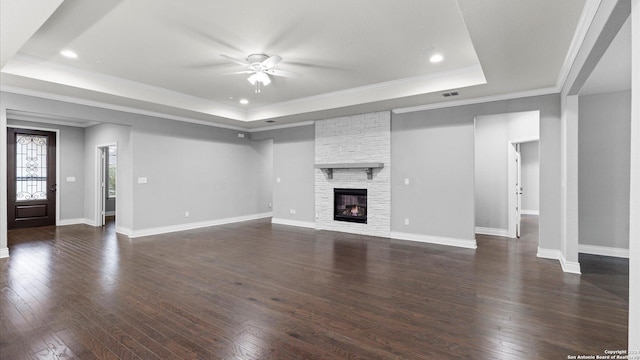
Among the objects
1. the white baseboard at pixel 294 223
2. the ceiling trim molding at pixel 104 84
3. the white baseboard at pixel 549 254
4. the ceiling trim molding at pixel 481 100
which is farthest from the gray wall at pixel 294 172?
the white baseboard at pixel 549 254

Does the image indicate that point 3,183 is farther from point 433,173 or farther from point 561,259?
point 561,259

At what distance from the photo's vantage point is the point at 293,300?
320cm

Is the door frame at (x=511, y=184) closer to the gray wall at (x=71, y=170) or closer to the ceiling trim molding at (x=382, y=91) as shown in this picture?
the ceiling trim molding at (x=382, y=91)

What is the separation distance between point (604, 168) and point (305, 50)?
4.99 m

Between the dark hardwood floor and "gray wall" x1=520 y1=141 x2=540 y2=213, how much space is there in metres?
5.95

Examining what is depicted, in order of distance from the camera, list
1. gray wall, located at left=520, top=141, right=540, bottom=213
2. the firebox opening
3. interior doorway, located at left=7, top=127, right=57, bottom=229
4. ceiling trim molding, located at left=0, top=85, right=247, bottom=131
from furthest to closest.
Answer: gray wall, located at left=520, top=141, right=540, bottom=213 < interior doorway, located at left=7, top=127, right=57, bottom=229 < the firebox opening < ceiling trim molding, located at left=0, top=85, right=247, bottom=131

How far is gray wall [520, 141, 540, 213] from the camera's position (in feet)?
33.0

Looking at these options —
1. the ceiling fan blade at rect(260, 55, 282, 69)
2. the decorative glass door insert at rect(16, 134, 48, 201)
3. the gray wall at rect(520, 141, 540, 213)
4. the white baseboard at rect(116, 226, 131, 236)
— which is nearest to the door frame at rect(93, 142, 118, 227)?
the decorative glass door insert at rect(16, 134, 48, 201)

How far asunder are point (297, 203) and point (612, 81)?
6.17 m

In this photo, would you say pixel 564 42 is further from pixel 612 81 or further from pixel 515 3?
pixel 612 81

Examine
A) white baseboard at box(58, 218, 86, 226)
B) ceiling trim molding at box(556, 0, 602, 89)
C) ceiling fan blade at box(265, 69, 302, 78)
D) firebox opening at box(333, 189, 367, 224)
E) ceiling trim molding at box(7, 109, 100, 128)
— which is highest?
ceiling fan blade at box(265, 69, 302, 78)

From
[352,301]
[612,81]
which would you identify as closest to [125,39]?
[352,301]

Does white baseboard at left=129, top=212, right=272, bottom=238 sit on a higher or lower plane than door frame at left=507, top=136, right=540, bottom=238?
lower

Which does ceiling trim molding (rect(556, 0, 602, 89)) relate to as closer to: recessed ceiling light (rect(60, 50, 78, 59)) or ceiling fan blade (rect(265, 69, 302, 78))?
ceiling fan blade (rect(265, 69, 302, 78))
